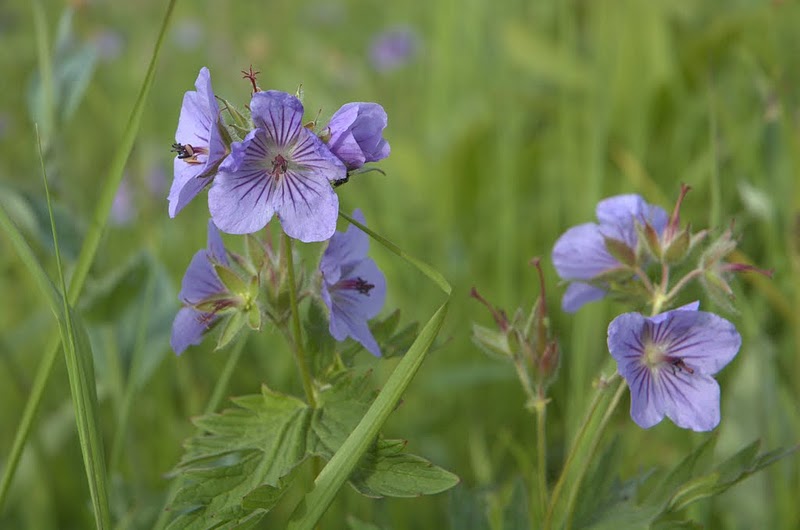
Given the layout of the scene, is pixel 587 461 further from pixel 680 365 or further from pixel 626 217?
pixel 626 217

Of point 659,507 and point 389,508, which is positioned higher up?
point 659,507

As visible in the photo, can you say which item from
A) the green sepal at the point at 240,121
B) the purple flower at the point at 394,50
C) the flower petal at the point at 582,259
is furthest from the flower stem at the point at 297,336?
the purple flower at the point at 394,50

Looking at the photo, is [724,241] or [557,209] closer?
[724,241]

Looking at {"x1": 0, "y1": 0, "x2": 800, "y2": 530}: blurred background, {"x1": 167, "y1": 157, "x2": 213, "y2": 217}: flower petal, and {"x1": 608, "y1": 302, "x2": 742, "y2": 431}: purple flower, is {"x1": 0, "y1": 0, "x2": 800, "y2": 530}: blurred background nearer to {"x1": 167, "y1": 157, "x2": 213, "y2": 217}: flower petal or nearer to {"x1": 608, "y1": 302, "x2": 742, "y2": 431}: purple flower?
{"x1": 608, "y1": 302, "x2": 742, "y2": 431}: purple flower

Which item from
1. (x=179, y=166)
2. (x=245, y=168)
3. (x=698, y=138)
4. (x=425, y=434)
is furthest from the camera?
(x=698, y=138)

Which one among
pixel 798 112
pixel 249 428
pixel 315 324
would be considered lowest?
pixel 249 428

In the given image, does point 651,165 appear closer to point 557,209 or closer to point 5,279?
point 557,209

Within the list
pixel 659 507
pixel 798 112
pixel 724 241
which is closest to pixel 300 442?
pixel 659 507
